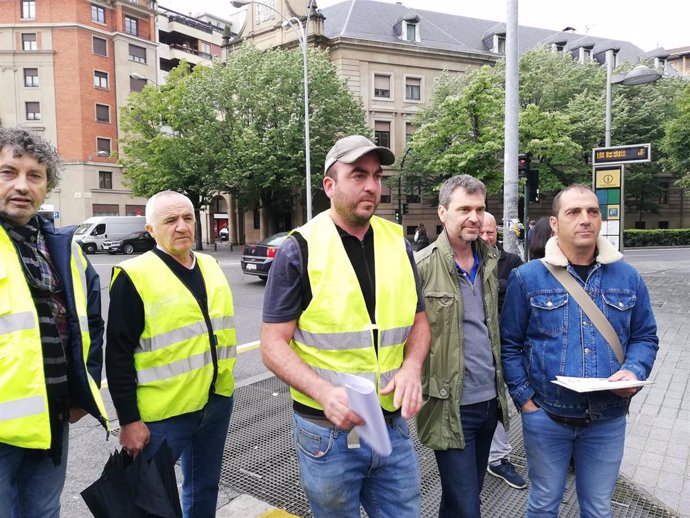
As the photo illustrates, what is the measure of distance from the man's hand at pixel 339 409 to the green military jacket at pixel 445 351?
0.84m

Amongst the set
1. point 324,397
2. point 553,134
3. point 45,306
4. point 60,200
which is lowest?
point 324,397

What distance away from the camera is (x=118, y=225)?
31.7 m

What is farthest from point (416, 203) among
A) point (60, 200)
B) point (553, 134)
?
point (60, 200)

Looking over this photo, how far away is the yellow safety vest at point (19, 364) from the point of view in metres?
1.91

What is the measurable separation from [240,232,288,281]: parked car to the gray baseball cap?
12163 mm

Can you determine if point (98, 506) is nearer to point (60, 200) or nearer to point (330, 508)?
point (330, 508)

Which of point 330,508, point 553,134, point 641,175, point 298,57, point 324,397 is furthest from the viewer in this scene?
point 641,175

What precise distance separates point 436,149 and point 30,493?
102 ft

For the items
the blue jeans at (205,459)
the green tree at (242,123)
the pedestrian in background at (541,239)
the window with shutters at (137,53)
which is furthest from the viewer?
the window with shutters at (137,53)

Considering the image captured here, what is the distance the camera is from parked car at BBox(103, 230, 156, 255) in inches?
1203

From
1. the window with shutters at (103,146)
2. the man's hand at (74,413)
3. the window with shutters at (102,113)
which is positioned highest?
the window with shutters at (102,113)

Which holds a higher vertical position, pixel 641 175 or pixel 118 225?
pixel 641 175

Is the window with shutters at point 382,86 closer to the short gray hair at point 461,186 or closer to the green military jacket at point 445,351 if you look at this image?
the short gray hair at point 461,186

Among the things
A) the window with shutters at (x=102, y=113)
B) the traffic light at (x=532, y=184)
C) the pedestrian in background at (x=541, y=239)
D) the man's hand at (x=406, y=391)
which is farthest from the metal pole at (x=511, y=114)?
the window with shutters at (x=102, y=113)
